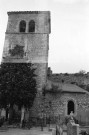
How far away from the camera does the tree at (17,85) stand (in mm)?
22719

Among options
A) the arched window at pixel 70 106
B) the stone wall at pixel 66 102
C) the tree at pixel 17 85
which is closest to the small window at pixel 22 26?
the tree at pixel 17 85

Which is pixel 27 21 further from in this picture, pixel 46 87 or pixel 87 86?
pixel 87 86

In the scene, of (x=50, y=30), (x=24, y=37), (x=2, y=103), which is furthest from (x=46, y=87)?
(x=50, y=30)

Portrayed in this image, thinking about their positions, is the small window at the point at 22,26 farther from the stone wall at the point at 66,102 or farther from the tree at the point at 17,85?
the stone wall at the point at 66,102

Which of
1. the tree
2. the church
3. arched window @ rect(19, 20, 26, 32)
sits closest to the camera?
the tree

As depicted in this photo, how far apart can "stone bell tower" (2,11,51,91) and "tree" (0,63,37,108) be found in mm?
1429

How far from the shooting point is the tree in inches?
894

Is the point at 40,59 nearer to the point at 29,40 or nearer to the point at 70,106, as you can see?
the point at 29,40

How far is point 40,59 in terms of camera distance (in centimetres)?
2659

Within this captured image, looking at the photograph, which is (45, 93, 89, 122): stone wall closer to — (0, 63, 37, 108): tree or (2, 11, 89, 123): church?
(2, 11, 89, 123): church

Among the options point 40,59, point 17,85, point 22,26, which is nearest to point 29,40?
point 22,26

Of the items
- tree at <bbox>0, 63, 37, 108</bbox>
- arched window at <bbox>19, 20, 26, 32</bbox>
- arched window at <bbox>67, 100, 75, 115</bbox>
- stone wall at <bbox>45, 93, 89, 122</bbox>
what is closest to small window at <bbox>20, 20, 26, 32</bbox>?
arched window at <bbox>19, 20, 26, 32</bbox>

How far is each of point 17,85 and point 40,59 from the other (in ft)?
17.6

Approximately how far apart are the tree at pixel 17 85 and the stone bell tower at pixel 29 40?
143 cm
